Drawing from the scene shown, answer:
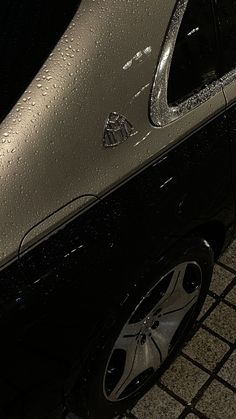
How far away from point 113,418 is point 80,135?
1.28 m

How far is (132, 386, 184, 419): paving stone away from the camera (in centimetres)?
272

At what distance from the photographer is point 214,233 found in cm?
260

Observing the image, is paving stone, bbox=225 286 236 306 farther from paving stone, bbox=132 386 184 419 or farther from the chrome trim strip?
the chrome trim strip

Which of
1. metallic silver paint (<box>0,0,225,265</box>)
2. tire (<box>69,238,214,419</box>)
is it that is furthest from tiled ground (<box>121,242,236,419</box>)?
metallic silver paint (<box>0,0,225,265</box>)

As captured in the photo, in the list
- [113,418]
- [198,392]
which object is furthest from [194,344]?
[113,418]

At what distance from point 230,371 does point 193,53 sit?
138 cm

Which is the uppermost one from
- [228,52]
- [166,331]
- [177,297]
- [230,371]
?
[228,52]

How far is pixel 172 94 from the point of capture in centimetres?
209

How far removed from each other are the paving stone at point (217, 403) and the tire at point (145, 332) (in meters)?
0.21

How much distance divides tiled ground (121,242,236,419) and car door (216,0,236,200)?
0.96 meters

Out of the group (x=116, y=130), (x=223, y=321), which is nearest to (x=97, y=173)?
(x=116, y=130)

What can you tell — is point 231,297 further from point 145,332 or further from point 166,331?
point 145,332

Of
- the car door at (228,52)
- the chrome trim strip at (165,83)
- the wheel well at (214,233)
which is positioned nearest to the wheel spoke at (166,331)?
the wheel well at (214,233)

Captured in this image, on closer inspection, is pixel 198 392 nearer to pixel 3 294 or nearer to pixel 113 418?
pixel 113 418
